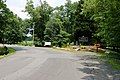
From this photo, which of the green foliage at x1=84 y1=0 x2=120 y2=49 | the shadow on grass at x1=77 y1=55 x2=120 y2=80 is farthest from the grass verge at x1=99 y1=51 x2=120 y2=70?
the green foliage at x1=84 y1=0 x2=120 y2=49

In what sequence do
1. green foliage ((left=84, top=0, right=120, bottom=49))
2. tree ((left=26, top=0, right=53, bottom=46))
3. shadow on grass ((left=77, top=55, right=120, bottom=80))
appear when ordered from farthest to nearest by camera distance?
tree ((left=26, top=0, right=53, bottom=46)) → green foliage ((left=84, top=0, right=120, bottom=49)) → shadow on grass ((left=77, top=55, right=120, bottom=80))

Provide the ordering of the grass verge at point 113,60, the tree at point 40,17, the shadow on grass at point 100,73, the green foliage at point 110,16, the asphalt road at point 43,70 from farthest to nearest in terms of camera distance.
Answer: the tree at point 40,17
the green foliage at point 110,16
the grass verge at point 113,60
the shadow on grass at point 100,73
the asphalt road at point 43,70

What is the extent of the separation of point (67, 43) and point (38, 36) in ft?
62.3

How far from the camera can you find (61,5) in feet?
268

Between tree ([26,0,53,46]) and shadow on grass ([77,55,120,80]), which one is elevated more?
tree ([26,0,53,46])

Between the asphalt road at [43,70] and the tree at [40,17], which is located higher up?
the tree at [40,17]

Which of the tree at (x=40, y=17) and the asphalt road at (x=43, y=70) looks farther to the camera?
the tree at (x=40, y=17)

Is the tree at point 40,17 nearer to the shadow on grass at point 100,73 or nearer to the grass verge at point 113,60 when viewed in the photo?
the grass verge at point 113,60

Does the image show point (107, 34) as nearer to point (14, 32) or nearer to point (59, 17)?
point (59, 17)

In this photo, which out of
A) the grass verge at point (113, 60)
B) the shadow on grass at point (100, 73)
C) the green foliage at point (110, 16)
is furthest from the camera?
the green foliage at point (110, 16)

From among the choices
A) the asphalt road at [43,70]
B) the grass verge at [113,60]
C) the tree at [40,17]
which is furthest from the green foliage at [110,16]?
the tree at [40,17]

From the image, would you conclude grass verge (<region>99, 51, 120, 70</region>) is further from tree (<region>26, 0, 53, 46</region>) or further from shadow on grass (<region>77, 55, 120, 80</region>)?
tree (<region>26, 0, 53, 46</region>)

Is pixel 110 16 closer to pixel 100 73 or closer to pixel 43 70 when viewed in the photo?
pixel 100 73

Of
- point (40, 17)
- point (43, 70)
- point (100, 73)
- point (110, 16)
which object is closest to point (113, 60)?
point (110, 16)
